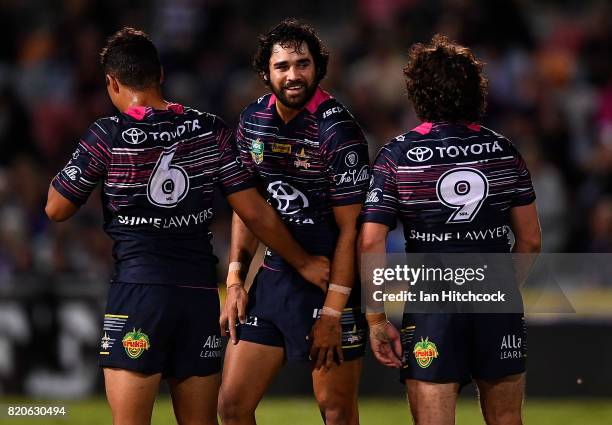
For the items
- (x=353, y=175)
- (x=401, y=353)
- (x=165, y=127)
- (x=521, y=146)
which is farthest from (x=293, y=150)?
(x=521, y=146)

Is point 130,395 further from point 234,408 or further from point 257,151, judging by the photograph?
point 257,151

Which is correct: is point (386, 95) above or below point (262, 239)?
above

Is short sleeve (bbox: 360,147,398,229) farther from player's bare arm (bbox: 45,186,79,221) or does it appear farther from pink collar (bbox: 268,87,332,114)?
player's bare arm (bbox: 45,186,79,221)

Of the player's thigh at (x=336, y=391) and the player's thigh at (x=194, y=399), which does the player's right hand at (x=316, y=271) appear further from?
the player's thigh at (x=194, y=399)

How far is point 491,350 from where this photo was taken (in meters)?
5.58

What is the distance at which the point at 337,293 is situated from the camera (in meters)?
5.96

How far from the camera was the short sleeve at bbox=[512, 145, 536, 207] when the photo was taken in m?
5.69

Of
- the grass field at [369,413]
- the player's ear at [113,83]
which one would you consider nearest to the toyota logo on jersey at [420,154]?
the player's ear at [113,83]

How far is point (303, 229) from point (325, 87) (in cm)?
626

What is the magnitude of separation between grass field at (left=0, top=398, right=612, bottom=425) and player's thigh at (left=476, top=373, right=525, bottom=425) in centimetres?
314

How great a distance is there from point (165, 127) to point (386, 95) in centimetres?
731

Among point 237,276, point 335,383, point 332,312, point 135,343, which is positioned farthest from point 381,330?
point 135,343

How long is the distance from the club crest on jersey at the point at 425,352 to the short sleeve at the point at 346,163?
822 mm

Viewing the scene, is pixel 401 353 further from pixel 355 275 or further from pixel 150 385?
pixel 150 385
